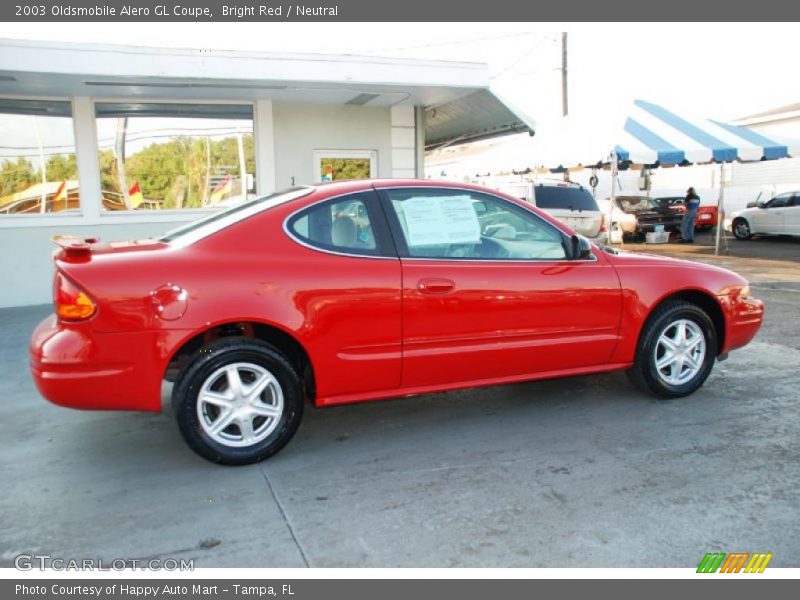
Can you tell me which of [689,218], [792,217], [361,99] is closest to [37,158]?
[361,99]

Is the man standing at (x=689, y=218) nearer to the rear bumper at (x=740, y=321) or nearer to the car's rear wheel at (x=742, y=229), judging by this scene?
the car's rear wheel at (x=742, y=229)

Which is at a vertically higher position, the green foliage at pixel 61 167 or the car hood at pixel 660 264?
the green foliage at pixel 61 167

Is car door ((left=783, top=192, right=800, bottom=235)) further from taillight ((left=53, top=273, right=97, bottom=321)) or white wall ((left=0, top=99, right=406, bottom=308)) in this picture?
taillight ((left=53, top=273, right=97, bottom=321))

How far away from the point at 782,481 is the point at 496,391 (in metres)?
2.15

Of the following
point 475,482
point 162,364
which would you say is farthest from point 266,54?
point 475,482

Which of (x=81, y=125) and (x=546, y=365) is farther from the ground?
(x=81, y=125)

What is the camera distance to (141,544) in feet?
9.89

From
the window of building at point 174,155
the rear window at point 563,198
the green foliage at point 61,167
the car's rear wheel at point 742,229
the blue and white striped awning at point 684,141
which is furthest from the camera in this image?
the car's rear wheel at point 742,229

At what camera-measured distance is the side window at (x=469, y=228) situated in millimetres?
4160

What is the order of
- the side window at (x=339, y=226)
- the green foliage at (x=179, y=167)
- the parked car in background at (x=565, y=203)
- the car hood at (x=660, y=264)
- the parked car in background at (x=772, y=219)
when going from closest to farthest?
the side window at (x=339, y=226)
the car hood at (x=660, y=264)
the green foliage at (x=179, y=167)
the parked car in background at (x=565, y=203)
the parked car in background at (x=772, y=219)

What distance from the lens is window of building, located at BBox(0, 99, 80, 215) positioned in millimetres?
8797

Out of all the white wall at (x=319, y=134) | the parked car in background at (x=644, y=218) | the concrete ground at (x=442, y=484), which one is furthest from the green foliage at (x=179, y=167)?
the parked car in background at (x=644, y=218)

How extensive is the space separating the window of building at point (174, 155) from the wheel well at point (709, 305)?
22.1ft

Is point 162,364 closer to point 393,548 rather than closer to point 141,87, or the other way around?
point 393,548
